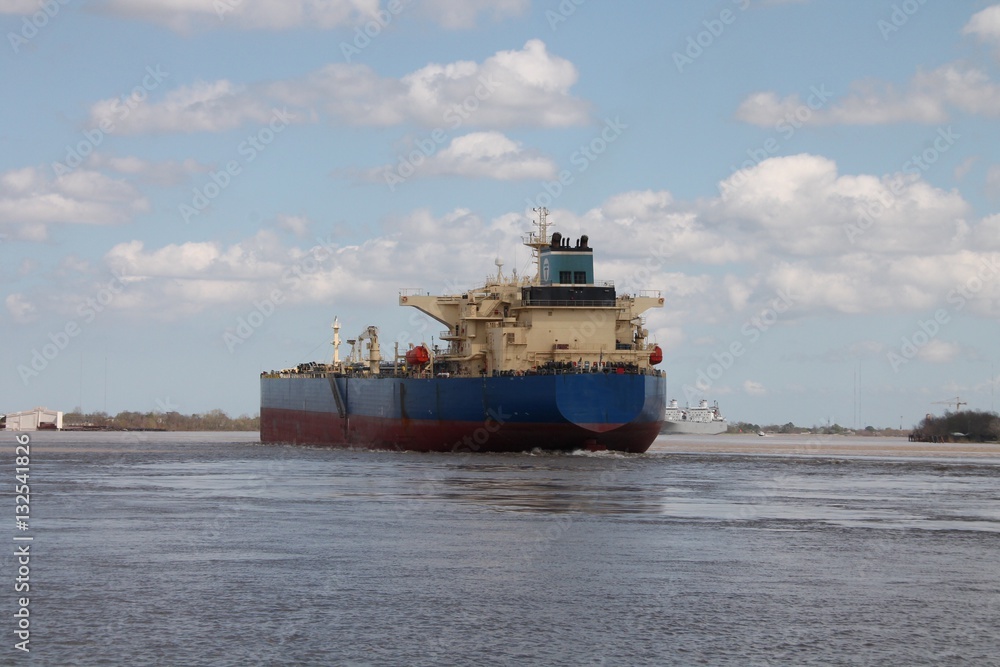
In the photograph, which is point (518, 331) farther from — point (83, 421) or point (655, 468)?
point (83, 421)

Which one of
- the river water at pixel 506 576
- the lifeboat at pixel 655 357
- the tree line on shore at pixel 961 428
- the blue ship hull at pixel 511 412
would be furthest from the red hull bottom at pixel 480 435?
the tree line on shore at pixel 961 428

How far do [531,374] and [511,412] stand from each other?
191cm

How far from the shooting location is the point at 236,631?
14570 millimetres

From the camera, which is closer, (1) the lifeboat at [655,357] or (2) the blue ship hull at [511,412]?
(2) the blue ship hull at [511,412]

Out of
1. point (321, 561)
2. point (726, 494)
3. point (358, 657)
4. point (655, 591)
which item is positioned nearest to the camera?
point (358, 657)

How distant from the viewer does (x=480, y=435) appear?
5150 cm

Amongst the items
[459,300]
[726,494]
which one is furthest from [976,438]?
[726,494]

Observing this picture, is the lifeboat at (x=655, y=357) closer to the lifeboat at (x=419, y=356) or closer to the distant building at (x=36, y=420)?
the lifeboat at (x=419, y=356)

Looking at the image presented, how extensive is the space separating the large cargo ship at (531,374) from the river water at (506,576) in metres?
13.2

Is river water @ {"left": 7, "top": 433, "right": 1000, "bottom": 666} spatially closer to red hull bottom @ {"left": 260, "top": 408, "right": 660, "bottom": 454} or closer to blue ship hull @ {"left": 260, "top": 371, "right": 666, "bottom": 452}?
blue ship hull @ {"left": 260, "top": 371, "right": 666, "bottom": 452}

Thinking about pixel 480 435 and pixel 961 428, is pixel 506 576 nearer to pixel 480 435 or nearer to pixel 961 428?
pixel 480 435

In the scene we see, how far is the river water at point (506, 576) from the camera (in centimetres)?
1397

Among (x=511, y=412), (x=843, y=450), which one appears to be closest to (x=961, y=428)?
(x=843, y=450)

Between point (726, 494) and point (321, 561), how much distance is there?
16.4 m
